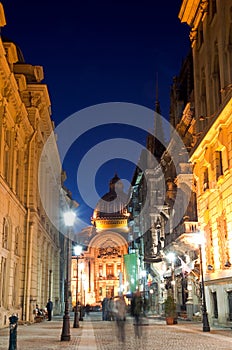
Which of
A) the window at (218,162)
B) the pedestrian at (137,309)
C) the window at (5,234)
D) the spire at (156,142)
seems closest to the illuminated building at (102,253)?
the spire at (156,142)

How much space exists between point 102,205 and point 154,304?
171 feet

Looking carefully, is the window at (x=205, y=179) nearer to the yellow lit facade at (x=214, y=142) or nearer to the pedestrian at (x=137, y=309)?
the yellow lit facade at (x=214, y=142)

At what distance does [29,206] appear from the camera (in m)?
34.2

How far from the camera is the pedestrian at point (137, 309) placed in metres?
11.7

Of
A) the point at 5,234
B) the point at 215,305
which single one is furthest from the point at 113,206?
the point at 215,305

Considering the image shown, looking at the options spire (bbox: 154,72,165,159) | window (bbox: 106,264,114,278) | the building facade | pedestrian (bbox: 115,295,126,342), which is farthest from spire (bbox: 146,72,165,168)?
pedestrian (bbox: 115,295,126,342)

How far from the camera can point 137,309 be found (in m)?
11.7

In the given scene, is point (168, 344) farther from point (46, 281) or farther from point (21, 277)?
point (46, 281)

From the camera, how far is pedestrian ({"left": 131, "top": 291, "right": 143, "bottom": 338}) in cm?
1169

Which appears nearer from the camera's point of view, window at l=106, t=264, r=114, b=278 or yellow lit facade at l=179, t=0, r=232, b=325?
yellow lit facade at l=179, t=0, r=232, b=325

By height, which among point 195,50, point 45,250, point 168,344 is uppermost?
point 195,50

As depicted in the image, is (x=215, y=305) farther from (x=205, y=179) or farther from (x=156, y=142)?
(x=156, y=142)

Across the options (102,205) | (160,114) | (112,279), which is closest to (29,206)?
(160,114)

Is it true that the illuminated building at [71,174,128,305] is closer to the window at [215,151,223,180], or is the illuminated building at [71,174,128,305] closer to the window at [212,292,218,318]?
the window at [212,292,218,318]
